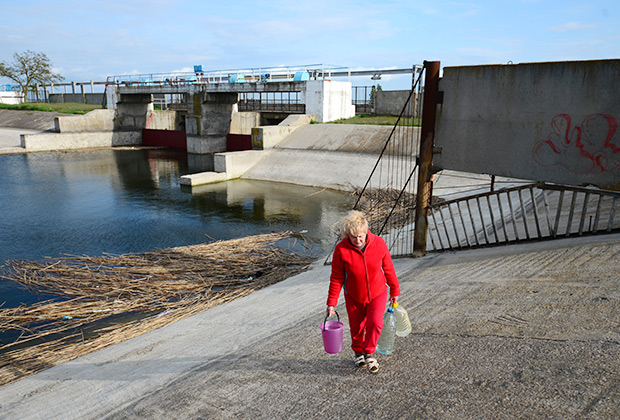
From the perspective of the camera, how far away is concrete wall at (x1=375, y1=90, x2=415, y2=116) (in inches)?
1291

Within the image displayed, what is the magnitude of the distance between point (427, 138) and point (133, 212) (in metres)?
13.0

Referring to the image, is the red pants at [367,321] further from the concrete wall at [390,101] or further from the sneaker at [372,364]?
the concrete wall at [390,101]

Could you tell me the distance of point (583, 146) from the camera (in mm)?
6605

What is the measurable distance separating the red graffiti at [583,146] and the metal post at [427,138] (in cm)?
182

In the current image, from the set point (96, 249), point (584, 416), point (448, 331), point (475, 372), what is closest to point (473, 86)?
point (448, 331)

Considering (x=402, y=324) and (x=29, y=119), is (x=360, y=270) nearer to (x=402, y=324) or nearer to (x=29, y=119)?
(x=402, y=324)

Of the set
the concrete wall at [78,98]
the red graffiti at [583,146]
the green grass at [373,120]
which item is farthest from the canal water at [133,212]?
the concrete wall at [78,98]

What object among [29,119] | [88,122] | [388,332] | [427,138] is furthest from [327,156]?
[29,119]

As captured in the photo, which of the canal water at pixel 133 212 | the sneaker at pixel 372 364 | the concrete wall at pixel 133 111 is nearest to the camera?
the sneaker at pixel 372 364

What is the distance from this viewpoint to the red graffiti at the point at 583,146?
6.39 metres

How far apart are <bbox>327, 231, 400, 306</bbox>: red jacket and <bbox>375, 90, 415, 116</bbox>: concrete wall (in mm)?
30134

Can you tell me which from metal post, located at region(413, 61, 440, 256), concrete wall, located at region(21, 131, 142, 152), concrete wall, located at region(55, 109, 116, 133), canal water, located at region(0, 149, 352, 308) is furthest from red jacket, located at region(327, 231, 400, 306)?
concrete wall, located at region(55, 109, 116, 133)

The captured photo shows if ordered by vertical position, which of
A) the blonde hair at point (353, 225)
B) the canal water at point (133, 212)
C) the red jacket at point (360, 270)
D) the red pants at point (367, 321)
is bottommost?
the canal water at point (133, 212)

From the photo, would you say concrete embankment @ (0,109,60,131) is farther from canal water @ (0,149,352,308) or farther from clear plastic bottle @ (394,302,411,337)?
clear plastic bottle @ (394,302,411,337)
